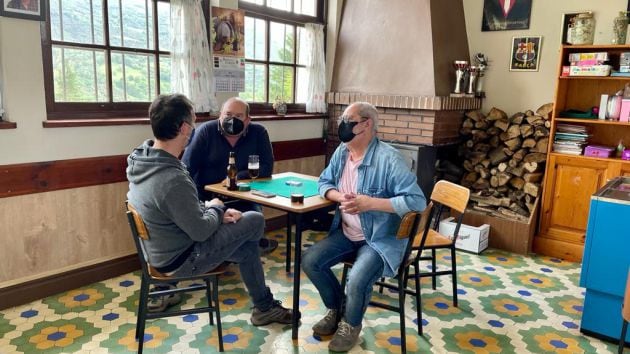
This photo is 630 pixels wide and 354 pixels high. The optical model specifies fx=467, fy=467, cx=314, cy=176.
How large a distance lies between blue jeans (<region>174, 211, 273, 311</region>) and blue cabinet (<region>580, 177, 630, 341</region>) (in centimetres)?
176

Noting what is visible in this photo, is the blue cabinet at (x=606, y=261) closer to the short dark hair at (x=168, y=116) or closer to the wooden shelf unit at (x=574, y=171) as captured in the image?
the wooden shelf unit at (x=574, y=171)

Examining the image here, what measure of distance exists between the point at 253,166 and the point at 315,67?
1939mm

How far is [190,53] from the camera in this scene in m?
3.39

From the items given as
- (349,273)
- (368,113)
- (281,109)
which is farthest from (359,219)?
(281,109)

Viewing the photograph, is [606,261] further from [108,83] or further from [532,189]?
[108,83]

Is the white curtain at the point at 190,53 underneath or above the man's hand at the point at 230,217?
above

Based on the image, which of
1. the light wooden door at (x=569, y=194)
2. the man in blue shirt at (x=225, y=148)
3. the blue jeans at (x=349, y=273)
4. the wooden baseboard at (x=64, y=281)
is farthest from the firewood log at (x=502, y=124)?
the wooden baseboard at (x=64, y=281)

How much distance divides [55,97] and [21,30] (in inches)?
17.6

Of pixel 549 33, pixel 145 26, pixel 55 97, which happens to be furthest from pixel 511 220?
pixel 55 97

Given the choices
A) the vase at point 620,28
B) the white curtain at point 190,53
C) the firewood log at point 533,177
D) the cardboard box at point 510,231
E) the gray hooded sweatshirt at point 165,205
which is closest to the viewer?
the gray hooded sweatshirt at point 165,205

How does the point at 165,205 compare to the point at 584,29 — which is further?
the point at 584,29

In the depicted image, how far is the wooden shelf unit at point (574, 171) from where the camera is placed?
12.3 feet

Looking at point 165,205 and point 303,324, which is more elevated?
point 165,205

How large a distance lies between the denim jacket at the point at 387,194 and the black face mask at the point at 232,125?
0.83m
